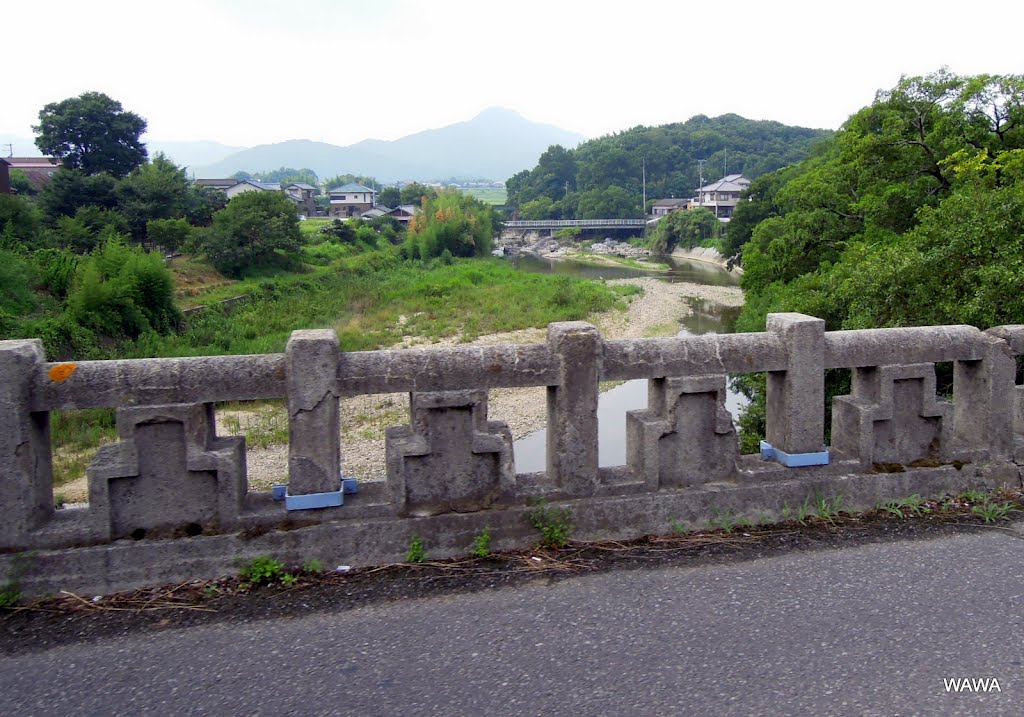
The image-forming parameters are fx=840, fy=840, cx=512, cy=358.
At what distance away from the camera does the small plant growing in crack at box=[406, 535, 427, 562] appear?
4203 millimetres

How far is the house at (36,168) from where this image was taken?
197 feet

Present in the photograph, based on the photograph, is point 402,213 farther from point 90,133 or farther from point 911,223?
point 911,223

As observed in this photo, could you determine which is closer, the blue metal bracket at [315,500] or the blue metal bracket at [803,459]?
the blue metal bracket at [315,500]

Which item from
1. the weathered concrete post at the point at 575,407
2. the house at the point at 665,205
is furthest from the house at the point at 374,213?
the weathered concrete post at the point at 575,407

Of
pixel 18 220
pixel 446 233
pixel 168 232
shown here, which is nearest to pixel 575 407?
pixel 18 220

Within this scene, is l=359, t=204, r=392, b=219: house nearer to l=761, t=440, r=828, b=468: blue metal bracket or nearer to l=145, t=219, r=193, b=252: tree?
l=145, t=219, r=193, b=252: tree

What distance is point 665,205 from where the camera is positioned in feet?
340

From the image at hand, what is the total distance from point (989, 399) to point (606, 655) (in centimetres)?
323

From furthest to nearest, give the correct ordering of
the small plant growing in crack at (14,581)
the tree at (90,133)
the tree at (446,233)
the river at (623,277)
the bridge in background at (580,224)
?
the bridge in background at (580,224) < the tree at (446,233) < the tree at (90,133) < the river at (623,277) < the small plant growing in crack at (14,581)

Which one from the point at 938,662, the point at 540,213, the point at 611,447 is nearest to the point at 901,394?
the point at 938,662

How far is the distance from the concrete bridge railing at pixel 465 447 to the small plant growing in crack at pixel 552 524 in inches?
2.2

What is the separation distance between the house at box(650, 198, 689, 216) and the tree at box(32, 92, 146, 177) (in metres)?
62.1

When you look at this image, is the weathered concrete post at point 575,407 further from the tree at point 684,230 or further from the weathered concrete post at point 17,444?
the tree at point 684,230

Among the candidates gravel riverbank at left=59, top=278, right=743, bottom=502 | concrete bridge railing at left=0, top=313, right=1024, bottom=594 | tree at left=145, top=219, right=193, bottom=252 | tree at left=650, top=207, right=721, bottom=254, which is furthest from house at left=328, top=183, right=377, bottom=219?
concrete bridge railing at left=0, top=313, right=1024, bottom=594
